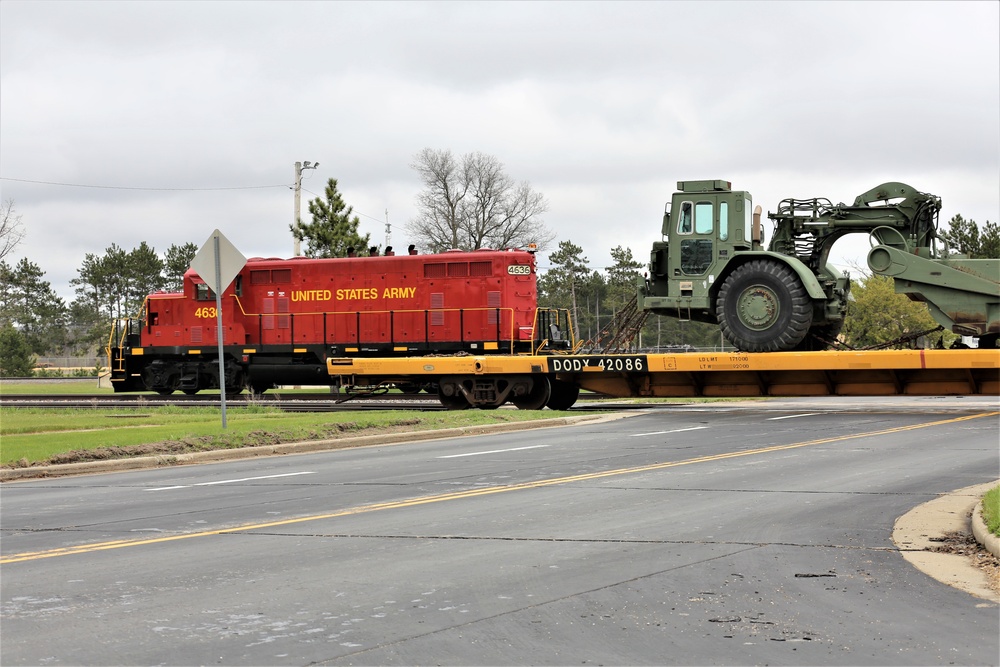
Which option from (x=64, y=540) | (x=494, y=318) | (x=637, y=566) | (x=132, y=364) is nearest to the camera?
(x=637, y=566)

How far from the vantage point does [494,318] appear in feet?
88.9

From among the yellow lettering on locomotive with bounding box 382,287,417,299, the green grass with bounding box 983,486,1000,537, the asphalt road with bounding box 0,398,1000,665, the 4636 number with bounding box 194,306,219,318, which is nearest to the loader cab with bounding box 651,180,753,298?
the asphalt road with bounding box 0,398,1000,665

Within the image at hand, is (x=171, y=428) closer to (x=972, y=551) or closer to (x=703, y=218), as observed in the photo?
(x=703, y=218)

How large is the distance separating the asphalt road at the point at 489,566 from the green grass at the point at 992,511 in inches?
30.3

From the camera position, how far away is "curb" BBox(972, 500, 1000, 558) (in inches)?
297

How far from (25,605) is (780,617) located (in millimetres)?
4514

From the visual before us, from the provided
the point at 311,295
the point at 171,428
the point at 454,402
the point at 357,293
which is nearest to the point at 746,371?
the point at 454,402

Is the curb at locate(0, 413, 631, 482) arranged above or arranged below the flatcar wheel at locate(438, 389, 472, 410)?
below

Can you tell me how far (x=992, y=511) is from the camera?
8.43 meters

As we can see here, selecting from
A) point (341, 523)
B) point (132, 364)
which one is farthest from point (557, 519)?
point (132, 364)

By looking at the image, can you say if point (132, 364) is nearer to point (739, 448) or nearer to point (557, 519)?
point (739, 448)

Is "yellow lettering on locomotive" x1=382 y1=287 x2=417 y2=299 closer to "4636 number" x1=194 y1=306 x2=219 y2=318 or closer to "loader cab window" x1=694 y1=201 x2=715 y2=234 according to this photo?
"4636 number" x1=194 y1=306 x2=219 y2=318

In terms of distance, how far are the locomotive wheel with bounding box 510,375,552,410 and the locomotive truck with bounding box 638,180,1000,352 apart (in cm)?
330

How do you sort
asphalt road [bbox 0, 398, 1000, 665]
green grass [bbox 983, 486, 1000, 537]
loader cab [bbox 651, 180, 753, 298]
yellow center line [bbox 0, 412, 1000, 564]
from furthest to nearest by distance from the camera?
loader cab [bbox 651, 180, 753, 298] < yellow center line [bbox 0, 412, 1000, 564] < green grass [bbox 983, 486, 1000, 537] < asphalt road [bbox 0, 398, 1000, 665]
